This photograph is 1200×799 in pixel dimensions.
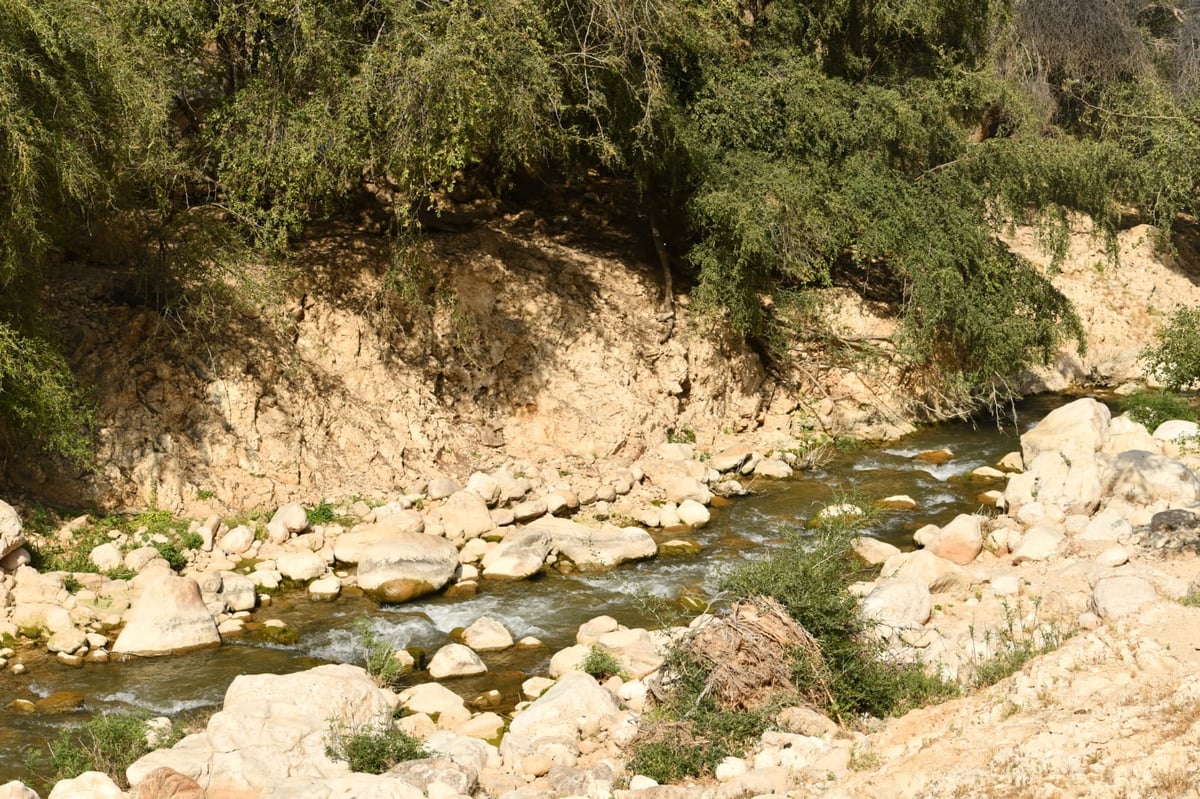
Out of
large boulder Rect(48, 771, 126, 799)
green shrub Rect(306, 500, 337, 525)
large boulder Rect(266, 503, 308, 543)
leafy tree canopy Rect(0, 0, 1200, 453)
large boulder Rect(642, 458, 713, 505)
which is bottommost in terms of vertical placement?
large boulder Rect(642, 458, 713, 505)

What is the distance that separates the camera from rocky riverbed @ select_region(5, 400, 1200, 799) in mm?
7047

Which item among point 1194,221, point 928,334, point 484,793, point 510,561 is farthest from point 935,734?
point 1194,221

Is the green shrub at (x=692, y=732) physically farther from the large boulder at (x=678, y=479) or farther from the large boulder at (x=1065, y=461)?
the large boulder at (x=1065, y=461)

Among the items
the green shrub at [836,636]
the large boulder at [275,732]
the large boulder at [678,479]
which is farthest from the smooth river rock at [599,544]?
the large boulder at [275,732]

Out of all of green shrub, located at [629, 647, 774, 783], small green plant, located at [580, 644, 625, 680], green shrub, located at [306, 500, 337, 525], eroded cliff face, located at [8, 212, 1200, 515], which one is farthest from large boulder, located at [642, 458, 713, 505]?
green shrub, located at [629, 647, 774, 783]

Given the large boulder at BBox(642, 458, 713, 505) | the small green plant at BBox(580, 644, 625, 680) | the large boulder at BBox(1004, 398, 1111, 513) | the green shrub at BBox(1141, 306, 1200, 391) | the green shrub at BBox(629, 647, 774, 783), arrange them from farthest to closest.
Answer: the green shrub at BBox(1141, 306, 1200, 391) < the large boulder at BBox(642, 458, 713, 505) < the large boulder at BBox(1004, 398, 1111, 513) < the small green plant at BBox(580, 644, 625, 680) < the green shrub at BBox(629, 647, 774, 783)

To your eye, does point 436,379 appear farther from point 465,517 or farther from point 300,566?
point 300,566

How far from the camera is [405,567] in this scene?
39.4ft

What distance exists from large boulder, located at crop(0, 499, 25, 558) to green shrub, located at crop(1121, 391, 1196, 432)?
13.6 meters

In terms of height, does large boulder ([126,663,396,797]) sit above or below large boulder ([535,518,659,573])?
above

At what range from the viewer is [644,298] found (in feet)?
59.2

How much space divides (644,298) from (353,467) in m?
5.59

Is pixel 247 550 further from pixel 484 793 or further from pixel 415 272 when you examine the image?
pixel 484 793

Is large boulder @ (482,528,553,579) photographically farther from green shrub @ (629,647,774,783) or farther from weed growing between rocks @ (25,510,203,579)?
green shrub @ (629,647,774,783)
